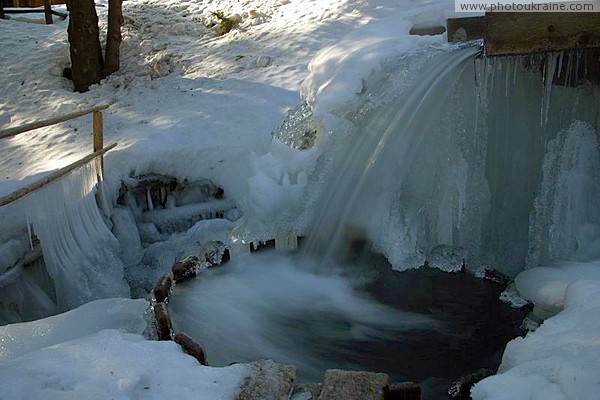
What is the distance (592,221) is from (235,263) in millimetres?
3204

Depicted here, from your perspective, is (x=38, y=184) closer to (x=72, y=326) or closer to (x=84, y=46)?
(x=72, y=326)

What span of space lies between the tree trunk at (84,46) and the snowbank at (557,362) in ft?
31.1

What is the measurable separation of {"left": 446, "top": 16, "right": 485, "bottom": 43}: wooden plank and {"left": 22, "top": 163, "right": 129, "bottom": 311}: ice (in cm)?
395

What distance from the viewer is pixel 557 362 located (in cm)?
319

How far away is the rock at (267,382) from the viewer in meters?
3.23

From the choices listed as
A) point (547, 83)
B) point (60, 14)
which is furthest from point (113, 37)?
point (547, 83)

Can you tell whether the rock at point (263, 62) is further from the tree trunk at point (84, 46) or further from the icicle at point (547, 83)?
the icicle at point (547, 83)

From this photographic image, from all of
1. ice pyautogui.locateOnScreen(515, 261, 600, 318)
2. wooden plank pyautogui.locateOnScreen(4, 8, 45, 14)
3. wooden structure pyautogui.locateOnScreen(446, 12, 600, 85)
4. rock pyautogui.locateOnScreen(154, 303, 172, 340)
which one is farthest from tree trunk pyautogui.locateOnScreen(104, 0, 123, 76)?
ice pyautogui.locateOnScreen(515, 261, 600, 318)

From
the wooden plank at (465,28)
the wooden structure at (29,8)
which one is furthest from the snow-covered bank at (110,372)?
the wooden structure at (29,8)

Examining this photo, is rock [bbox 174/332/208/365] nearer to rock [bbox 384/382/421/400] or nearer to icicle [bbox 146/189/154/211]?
rock [bbox 384/382/421/400]

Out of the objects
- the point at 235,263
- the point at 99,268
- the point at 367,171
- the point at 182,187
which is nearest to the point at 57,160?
the point at 182,187

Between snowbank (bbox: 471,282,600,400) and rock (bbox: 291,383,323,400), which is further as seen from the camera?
rock (bbox: 291,383,323,400)

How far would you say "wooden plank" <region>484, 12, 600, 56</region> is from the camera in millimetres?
4656

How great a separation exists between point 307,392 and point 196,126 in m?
6.07
